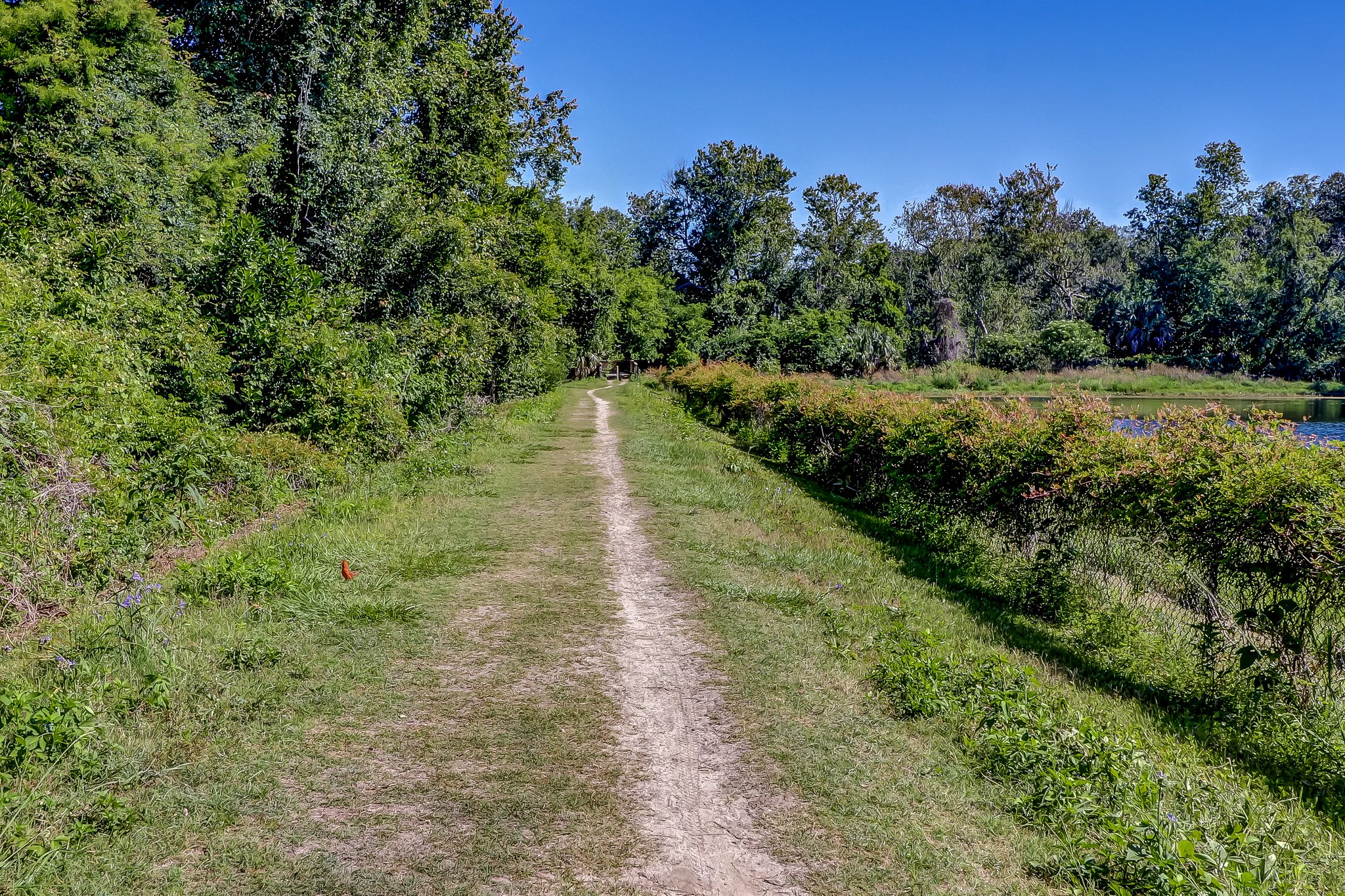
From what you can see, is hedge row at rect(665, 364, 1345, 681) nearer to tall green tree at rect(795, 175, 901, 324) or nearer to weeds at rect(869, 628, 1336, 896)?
weeds at rect(869, 628, 1336, 896)

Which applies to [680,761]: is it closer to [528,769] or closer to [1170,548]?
[528,769]

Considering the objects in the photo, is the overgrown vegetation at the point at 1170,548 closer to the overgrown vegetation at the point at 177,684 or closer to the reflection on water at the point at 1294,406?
the overgrown vegetation at the point at 177,684

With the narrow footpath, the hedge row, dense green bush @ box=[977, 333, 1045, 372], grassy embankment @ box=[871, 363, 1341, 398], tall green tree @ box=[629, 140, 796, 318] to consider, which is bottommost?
the narrow footpath

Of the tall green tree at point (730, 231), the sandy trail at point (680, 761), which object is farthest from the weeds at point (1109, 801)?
the tall green tree at point (730, 231)

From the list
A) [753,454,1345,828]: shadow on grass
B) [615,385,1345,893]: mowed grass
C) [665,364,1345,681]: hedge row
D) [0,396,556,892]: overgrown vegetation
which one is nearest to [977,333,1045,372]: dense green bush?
[665,364,1345,681]: hedge row

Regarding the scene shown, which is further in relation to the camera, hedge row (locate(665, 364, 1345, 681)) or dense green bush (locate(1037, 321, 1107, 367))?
dense green bush (locate(1037, 321, 1107, 367))

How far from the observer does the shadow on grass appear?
15.1 ft

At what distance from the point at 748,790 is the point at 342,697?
8.96ft

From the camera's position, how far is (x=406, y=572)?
24.0 feet

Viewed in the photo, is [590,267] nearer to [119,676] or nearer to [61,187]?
[61,187]

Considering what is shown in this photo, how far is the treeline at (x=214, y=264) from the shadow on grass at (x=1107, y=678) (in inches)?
323

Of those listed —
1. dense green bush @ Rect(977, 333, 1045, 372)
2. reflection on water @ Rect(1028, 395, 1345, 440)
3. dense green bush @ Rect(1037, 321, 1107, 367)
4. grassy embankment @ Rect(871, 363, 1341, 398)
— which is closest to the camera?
reflection on water @ Rect(1028, 395, 1345, 440)

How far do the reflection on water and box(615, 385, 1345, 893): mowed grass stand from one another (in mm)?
20622

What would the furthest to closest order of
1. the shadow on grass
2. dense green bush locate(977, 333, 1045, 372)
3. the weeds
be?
1. dense green bush locate(977, 333, 1045, 372)
2. the shadow on grass
3. the weeds
